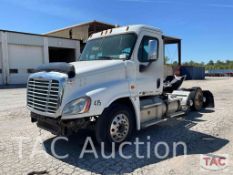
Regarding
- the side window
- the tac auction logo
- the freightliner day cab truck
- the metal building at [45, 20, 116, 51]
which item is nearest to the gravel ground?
the tac auction logo

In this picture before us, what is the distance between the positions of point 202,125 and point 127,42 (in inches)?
134

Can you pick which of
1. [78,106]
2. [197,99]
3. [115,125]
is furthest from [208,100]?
[78,106]

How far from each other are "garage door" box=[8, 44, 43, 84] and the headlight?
24639 mm

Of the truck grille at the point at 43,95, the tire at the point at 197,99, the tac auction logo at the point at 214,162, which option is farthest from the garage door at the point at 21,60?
the tac auction logo at the point at 214,162

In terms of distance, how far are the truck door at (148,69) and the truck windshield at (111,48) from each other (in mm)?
222

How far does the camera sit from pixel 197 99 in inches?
371

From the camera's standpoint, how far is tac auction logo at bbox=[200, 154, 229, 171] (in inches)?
169

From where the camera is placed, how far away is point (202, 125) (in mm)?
7125

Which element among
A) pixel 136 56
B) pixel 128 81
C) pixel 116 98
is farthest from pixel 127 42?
pixel 116 98

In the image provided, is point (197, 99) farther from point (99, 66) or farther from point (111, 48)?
point (99, 66)

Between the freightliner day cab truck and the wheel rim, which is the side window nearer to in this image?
the freightliner day cab truck

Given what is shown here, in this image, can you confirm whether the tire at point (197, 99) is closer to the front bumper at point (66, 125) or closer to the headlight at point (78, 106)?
the front bumper at point (66, 125)

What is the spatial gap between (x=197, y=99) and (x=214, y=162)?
203 inches

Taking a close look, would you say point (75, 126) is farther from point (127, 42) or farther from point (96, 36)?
point (96, 36)
